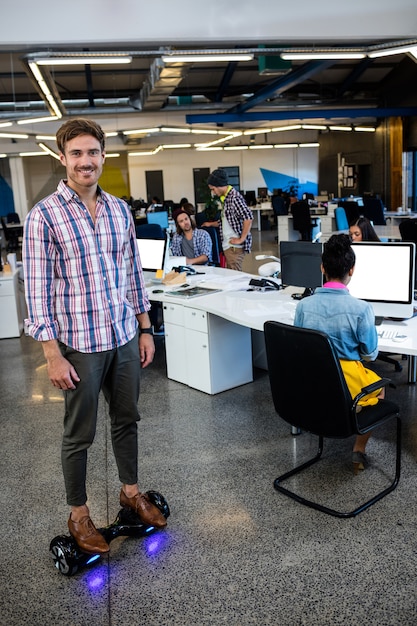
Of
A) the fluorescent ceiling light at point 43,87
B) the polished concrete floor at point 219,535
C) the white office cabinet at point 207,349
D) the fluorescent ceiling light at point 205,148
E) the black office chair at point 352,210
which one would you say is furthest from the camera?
the fluorescent ceiling light at point 205,148

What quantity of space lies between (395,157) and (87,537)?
1574 centimetres

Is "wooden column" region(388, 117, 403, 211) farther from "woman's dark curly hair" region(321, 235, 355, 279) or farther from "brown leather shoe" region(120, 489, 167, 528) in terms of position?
"brown leather shoe" region(120, 489, 167, 528)

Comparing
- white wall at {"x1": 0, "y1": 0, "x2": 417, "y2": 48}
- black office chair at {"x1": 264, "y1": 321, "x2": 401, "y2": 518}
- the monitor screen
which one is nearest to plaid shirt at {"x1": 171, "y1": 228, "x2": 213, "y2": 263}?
the monitor screen

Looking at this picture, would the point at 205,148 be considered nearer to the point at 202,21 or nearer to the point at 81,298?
the point at 202,21

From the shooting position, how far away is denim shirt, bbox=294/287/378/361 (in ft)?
9.14

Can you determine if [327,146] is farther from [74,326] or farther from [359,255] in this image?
[74,326]

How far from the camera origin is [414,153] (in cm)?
1614

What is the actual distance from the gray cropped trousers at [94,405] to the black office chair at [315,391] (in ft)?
2.31

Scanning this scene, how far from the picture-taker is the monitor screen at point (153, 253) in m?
5.55

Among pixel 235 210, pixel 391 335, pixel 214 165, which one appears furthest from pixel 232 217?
pixel 214 165

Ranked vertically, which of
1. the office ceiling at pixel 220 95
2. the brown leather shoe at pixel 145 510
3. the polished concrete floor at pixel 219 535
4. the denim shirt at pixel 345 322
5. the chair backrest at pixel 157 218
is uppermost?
the office ceiling at pixel 220 95

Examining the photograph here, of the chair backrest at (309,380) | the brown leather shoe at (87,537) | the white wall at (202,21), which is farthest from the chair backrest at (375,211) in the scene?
the brown leather shoe at (87,537)

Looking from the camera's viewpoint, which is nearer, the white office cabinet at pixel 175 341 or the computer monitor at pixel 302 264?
the computer monitor at pixel 302 264

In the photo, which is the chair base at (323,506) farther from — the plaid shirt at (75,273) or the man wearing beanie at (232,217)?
the man wearing beanie at (232,217)
